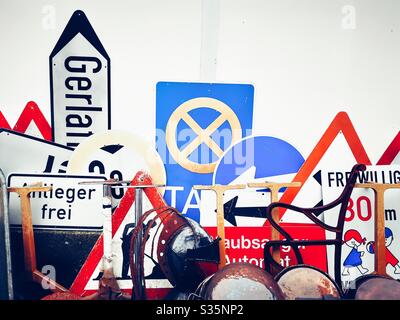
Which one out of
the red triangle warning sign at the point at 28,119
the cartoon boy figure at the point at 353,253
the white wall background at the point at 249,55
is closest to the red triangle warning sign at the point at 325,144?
the white wall background at the point at 249,55

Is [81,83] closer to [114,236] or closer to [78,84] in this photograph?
[78,84]

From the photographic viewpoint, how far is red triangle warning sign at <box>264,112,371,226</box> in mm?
2232

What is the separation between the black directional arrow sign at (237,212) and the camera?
2227mm

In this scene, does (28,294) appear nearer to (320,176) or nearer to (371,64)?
(320,176)

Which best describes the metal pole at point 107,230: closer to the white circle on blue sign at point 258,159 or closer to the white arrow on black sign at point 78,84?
the white arrow on black sign at point 78,84

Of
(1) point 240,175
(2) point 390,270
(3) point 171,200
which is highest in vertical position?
(1) point 240,175

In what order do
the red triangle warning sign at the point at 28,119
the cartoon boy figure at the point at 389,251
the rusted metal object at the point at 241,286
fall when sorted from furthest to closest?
the cartoon boy figure at the point at 389,251, the red triangle warning sign at the point at 28,119, the rusted metal object at the point at 241,286

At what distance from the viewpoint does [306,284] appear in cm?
213

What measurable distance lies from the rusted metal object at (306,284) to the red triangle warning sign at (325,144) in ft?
0.95

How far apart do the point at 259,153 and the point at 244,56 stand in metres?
0.52

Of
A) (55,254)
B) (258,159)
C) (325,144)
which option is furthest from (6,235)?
(325,144)

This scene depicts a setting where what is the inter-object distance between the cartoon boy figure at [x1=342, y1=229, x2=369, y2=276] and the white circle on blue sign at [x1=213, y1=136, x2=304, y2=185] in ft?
1.53
